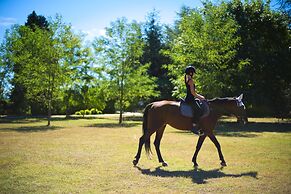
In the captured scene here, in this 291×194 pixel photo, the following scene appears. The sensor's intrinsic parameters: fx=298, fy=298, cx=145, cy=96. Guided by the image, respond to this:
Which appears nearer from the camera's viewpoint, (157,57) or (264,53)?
(264,53)

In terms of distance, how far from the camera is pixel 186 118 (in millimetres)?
10188

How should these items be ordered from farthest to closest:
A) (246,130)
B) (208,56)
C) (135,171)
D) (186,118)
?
(208,56) → (246,130) → (186,118) → (135,171)

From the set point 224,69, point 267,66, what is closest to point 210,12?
point 224,69

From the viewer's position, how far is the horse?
10.0 meters

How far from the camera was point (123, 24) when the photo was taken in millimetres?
31766

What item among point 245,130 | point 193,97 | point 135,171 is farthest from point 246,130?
point 135,171

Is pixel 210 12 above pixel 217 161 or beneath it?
above

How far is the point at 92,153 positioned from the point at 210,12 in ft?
67.0

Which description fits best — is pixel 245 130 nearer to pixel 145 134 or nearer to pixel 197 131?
pixel 197 131

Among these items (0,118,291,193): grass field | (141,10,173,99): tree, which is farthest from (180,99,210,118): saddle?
(141,10,173,99): tree

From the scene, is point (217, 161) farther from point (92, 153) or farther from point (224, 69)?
point (224, 69)

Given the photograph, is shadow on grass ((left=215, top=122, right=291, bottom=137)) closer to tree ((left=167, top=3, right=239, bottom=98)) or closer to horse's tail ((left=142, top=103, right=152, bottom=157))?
tree ((left=167, top=3, right=239, bottom=98))

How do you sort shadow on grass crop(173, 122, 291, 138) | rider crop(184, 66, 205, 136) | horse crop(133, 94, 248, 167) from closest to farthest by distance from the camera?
rider crop(184, 66, 205, 136)
horse crop(133, 94, 248, 167)
shadow on grass crop(173, 122, 291, 138)

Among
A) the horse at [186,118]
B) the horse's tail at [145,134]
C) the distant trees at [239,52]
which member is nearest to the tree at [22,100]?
the distant trees at [239,52]
